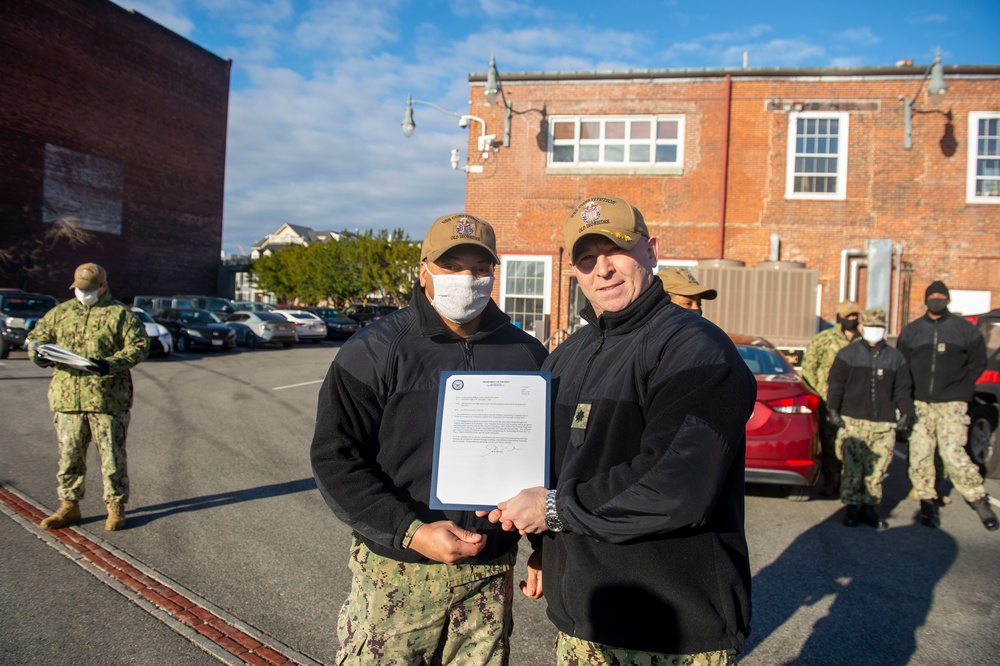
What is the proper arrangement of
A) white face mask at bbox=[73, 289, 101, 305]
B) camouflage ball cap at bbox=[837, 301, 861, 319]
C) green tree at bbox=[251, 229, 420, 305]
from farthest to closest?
green tree at bbox=[251, 229, 420, 305]
camouflage ball cap at bbox=[837, 301, 861, 319]
white face mask at bbox=[73, 289, 101, 305]

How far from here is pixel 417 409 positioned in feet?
7.76

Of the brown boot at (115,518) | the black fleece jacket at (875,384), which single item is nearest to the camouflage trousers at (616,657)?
the brown boot at (115,518)

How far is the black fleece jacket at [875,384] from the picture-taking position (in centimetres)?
623

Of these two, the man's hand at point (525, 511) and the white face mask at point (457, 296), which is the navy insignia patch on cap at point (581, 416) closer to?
the man's hand at point (525, 511)

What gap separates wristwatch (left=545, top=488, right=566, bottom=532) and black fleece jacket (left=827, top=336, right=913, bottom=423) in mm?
5385

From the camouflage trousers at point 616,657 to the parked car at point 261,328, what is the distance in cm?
2526

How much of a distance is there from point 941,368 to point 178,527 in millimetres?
6834

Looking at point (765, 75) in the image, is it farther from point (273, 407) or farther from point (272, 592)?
point (272, 592)

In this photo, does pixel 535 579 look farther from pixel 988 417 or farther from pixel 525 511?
pixel 988 417

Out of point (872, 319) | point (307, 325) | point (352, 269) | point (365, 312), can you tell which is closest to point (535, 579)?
point (872, 319)

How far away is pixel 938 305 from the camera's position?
6.59 m

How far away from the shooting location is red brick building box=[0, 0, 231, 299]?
107 ft

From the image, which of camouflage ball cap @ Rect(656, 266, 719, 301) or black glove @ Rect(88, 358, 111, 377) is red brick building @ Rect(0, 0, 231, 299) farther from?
camouflage ball cap @ Rect(656, 266, 719, 301)

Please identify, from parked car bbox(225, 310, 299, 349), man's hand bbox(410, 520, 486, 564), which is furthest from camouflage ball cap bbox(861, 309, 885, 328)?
parked car bbox(225, 310, 299, 349)
